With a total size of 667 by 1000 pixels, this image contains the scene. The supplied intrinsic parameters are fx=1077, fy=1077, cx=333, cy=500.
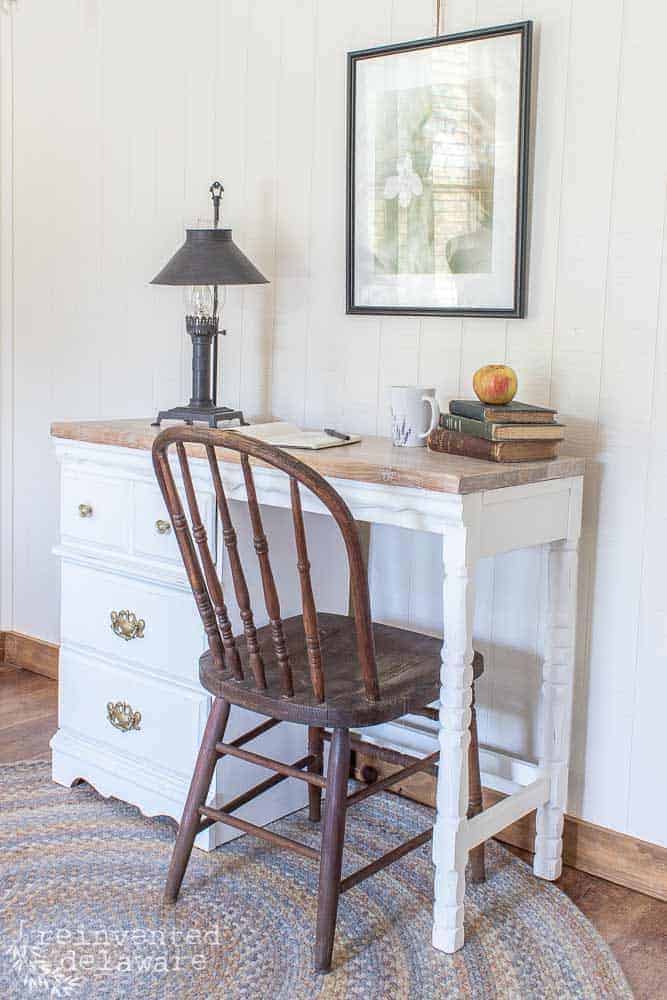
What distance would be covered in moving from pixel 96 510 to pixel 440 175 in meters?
1.03

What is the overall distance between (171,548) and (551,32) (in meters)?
1.28

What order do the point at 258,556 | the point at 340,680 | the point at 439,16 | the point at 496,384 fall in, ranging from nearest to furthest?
the point at 258,556, the point at 340,680, the point at 496,384, the point at 439,16

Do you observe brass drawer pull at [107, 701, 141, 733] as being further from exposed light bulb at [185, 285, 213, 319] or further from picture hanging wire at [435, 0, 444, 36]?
picture hanging wire at [435, 0, 444, 36]

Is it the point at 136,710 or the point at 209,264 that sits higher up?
the point at 209,264

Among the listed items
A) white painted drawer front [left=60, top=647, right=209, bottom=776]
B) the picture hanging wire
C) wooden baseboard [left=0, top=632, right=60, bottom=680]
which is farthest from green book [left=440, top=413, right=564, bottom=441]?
wooden baseboard [left=0, top=632, right=60, bottom=680]

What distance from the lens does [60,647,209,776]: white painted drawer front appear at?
2.22m

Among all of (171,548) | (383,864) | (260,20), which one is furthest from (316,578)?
(260,20)

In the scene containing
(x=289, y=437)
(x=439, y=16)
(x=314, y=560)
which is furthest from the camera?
(x=314, y=560)

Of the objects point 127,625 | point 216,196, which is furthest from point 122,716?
point 216,196

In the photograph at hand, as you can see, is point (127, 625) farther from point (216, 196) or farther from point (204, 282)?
point (216, 196)

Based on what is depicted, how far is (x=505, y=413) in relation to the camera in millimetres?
1940

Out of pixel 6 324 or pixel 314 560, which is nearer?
pixel 314 560

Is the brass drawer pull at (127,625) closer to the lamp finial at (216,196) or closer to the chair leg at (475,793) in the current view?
the chair leg at (475,793)

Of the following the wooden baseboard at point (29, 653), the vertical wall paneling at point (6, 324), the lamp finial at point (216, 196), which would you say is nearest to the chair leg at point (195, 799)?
the lamp finial at point (216, 196)
